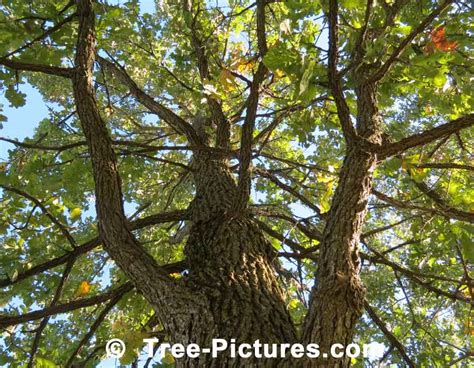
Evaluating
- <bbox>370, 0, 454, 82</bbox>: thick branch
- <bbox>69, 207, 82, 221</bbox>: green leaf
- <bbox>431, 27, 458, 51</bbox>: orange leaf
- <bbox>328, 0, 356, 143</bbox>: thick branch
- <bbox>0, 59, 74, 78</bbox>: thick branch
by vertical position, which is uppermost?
<bbox>431, 27, 458, 51</bbox>: orange leaf

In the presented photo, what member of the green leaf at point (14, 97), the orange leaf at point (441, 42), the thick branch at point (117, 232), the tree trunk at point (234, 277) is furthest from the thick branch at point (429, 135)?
the green leaf at point (14, 97)

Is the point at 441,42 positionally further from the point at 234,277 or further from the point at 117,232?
the point at 117,232

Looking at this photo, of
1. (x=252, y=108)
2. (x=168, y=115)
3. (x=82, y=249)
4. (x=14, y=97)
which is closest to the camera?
(x=252, y=108)

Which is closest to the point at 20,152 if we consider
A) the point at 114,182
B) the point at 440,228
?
the point at 114,182

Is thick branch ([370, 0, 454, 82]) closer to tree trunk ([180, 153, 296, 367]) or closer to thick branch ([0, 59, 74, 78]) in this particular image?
tree trunk ([180, 153, 296, 367])

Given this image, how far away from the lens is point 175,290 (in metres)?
2.11

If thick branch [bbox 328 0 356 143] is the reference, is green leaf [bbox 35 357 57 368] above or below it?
below

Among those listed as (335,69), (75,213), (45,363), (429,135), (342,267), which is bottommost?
(45,363)

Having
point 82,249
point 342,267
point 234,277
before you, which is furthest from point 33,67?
point 342,267

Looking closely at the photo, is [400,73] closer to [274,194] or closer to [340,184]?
[340,184]

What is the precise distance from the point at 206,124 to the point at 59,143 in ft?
5.64

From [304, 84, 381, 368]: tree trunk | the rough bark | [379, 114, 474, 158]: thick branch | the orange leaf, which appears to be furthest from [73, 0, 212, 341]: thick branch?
the orange leaf

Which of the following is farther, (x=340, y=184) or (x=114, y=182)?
(x=114, y=182)

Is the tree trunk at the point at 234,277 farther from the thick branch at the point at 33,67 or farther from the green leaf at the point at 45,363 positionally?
the thick branch at the point at 33,67
